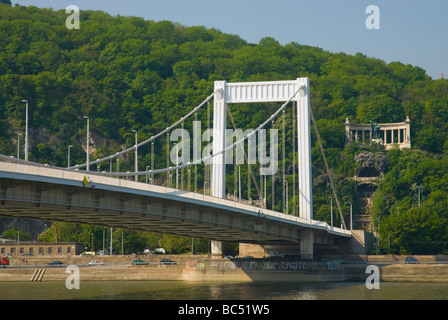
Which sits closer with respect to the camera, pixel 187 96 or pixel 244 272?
pixel 244 272

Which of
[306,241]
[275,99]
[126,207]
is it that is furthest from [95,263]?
[126,207]

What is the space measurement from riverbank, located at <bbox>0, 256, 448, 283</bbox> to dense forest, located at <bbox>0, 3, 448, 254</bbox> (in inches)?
819

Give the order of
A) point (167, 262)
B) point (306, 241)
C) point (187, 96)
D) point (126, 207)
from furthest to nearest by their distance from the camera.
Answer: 1. point (187, 96)
2. point (167, 262)
3. point (306, 241)
4. point (126, 207)

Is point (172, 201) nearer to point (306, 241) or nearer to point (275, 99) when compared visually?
point (306, 241)

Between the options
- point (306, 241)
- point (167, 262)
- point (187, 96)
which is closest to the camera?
point (306, 241)

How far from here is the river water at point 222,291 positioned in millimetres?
57781

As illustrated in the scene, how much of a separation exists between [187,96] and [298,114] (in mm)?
78108

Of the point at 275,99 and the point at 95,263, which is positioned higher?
the point at 275,99

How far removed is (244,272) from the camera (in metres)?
75.5

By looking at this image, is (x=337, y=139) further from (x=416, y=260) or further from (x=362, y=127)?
(x=416, y=260)

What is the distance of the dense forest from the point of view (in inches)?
4924

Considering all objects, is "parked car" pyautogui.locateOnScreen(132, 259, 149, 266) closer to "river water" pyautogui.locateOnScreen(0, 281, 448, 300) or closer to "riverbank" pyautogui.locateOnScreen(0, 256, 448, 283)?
"riverbank" pyautogui.locateOnScreen(0, 256, 448, 283)

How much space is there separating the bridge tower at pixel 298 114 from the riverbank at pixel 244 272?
9.27ft

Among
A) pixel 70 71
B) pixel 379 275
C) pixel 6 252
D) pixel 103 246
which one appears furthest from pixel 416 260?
pixel 70 71
